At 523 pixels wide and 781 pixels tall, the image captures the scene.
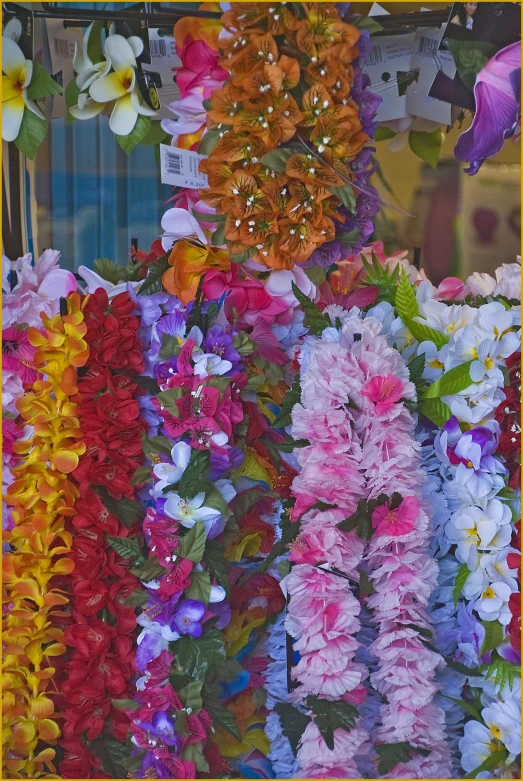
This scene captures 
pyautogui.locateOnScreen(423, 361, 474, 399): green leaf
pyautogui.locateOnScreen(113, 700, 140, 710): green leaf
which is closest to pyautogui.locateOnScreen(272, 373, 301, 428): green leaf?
pyautogui.locateOnScreen(423, 361, 474, 399): green leaf

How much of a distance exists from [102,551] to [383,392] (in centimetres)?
45

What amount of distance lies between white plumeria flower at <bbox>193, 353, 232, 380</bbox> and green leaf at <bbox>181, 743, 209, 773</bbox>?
47 cm

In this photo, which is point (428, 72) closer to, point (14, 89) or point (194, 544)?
point (14, 89)

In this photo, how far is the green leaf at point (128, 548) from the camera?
1.01 meters

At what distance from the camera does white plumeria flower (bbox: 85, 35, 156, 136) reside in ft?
3.69

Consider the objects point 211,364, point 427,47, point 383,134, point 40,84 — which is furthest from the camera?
point 383,134

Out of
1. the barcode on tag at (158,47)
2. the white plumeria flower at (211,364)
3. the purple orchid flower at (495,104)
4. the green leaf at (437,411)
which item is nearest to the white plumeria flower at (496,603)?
the green leaf at (437,411)

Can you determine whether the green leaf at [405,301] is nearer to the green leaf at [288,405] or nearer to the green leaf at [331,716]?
the green leaf at [288,405]

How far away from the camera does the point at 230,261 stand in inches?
41.1

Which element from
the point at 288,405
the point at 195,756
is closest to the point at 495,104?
the point at 288,405

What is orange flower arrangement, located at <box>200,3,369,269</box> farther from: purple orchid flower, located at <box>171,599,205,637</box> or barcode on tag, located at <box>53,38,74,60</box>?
purple orchid flower, located at <box>171,599,205,637</box>

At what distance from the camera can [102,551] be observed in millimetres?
1033

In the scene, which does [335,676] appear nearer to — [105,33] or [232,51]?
[232,51]

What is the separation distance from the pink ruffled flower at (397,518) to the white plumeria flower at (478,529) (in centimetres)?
11
